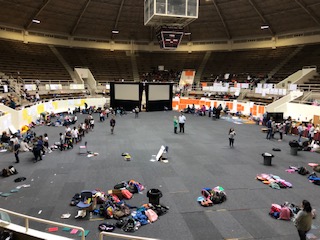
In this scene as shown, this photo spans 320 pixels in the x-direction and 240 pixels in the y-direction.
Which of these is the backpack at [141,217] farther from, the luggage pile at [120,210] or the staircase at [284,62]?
the staircase at [284,62]

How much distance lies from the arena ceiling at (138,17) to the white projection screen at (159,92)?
1027 centimetres

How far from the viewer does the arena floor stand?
7.89 m

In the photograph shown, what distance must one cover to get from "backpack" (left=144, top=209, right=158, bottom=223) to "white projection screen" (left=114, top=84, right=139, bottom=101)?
25986 mm

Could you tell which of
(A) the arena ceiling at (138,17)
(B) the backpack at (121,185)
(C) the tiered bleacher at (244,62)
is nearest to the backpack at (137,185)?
(B) the backpack at (121,185)

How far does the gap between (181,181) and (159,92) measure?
24438 millimetres

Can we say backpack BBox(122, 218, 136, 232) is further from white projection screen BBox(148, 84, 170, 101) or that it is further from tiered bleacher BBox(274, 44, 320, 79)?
tiered bleacher BBox(274, 44, 320, 79)

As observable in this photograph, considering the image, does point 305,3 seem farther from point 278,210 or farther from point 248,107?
point 278,210

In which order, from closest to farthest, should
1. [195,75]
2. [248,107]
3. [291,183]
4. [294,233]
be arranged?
1. [294,233]
2. [291,183]
3. [248,107]
4. [195,75]

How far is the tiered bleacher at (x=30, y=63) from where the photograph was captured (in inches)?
1358

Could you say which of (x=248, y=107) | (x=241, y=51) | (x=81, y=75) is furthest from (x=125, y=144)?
(x=241, y=51)

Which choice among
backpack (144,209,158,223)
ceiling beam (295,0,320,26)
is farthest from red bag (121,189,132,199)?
ceiling beam (295,0,320,26)

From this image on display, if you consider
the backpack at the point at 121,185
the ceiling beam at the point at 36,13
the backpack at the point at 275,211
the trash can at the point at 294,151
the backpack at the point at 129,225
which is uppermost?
the ceiling beam at the point at 36,13

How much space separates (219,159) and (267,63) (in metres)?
31.4

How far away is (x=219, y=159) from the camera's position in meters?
14.2
